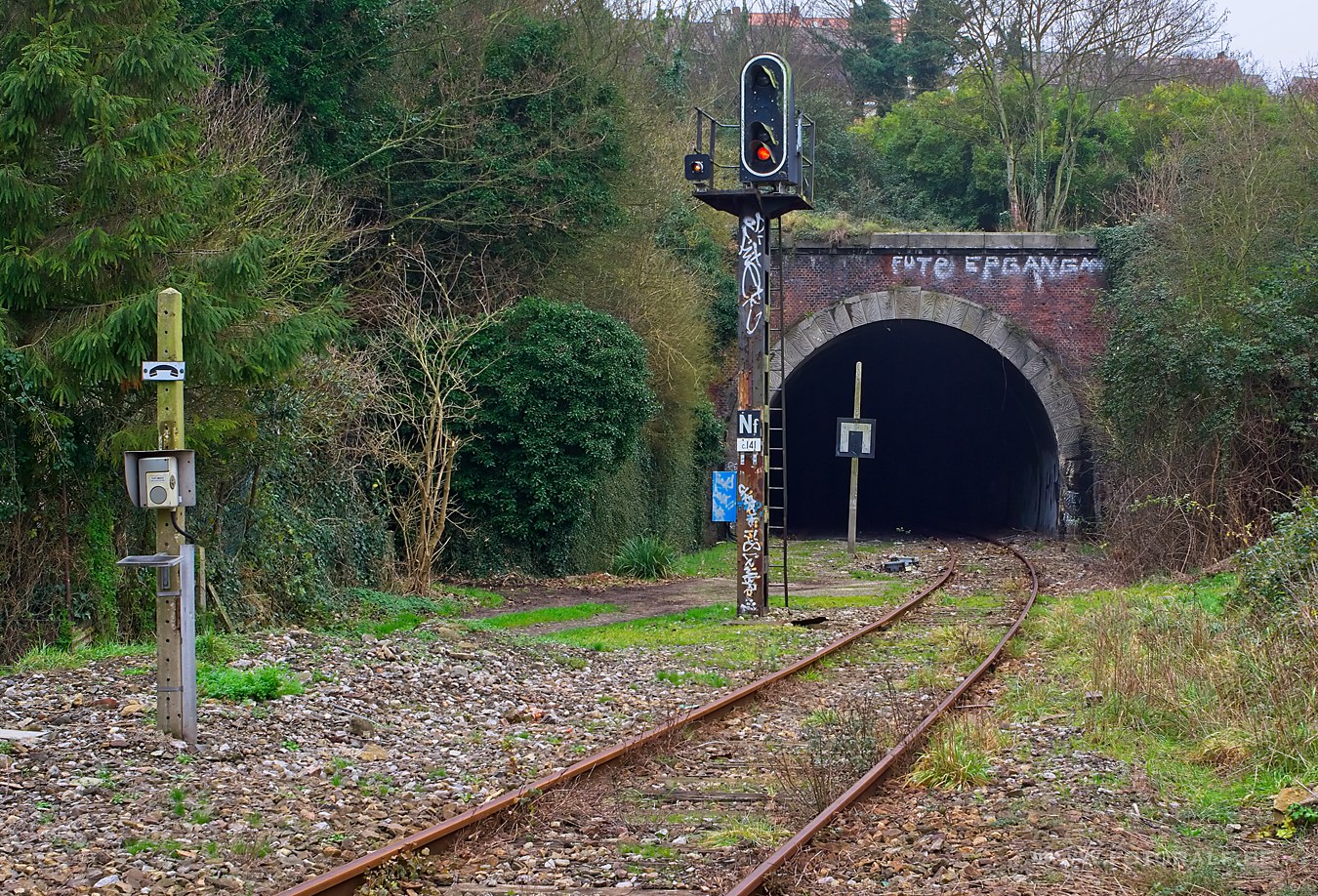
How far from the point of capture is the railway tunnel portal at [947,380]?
95.4 feet

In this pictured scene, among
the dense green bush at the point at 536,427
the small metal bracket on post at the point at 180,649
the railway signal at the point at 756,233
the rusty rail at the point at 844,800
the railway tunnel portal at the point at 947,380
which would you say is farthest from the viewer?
the railway tunnel portal at the point at 947,380

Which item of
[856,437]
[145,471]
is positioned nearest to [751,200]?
[145,471]

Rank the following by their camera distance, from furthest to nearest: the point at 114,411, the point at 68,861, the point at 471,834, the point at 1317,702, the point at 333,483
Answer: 1. the point at 333,483
2. the point at 114,411
3. the point at 1317,702
4. the point at 471,834
5. the point at 68,861

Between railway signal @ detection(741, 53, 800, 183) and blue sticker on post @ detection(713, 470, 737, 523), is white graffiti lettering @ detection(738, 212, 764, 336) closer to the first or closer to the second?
railway signal @ detection(741, 53, 800, 183)

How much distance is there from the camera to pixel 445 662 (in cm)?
1108

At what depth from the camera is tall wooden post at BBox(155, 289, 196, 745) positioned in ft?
25.2

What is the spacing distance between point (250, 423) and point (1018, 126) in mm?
28094

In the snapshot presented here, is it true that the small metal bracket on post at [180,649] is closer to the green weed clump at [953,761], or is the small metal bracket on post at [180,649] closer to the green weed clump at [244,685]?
the green weed clump at [244,685]

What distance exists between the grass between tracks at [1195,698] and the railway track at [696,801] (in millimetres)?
971

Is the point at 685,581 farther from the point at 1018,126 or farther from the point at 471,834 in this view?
the point at 1018,126

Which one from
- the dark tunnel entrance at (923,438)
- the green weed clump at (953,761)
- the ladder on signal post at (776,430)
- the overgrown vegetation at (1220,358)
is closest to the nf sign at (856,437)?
the ladder on signal post at (776,430)

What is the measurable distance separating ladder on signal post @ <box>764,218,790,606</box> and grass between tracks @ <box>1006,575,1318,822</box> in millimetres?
4916

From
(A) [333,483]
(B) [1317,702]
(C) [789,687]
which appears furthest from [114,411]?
(B) [1317,702]

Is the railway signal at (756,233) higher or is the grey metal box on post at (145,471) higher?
the railway signal at (756,233)
